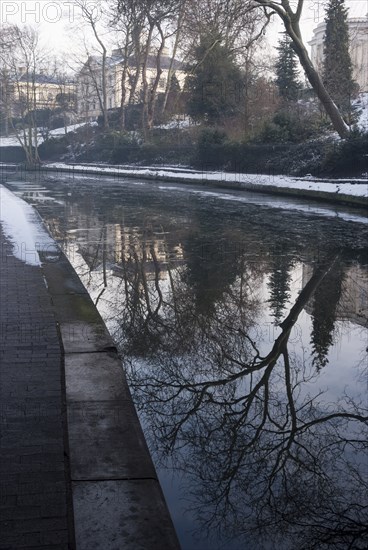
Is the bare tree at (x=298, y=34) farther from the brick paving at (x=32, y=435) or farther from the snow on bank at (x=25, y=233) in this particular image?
the brick paving at (x=32, y=435)

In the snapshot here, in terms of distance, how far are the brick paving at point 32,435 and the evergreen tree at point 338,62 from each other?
27.8m

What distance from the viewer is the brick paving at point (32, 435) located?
3113mm

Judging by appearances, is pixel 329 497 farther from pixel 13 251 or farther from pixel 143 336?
pixel 13 251

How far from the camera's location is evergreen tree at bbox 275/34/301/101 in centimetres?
4478

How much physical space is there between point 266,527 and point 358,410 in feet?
5.78

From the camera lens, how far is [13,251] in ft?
35.6

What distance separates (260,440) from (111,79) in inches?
3649

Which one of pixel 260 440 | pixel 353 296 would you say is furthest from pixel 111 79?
pixel 260 440

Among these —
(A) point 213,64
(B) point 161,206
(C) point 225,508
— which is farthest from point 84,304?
(A) point 213,64

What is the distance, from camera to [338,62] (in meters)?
42.8

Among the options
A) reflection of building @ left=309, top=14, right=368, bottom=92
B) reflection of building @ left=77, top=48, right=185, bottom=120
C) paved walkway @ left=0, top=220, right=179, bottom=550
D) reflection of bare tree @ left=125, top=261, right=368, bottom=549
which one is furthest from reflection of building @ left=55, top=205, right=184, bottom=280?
reflection of building @ left=309, top=14, right=368, bottom=92

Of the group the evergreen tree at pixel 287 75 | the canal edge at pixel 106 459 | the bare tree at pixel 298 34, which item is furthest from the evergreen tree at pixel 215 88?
the canal edge at pixel 106 459

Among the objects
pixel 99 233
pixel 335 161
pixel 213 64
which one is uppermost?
pixel 213 64

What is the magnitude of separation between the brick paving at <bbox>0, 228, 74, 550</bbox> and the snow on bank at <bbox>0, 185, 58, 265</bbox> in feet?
12.1
